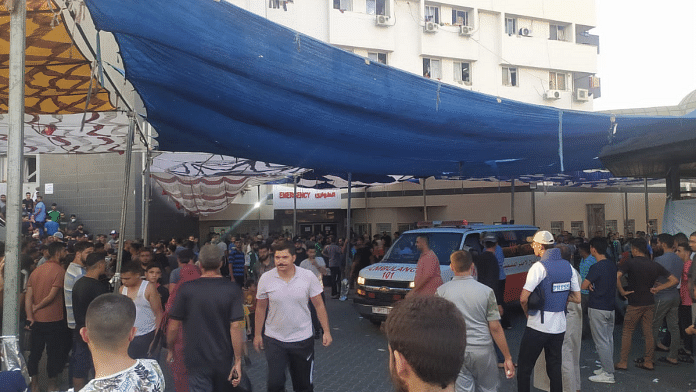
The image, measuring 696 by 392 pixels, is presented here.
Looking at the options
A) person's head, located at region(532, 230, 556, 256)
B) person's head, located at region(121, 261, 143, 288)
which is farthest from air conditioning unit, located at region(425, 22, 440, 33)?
person's head, located at region(121, 261, 143, 288)

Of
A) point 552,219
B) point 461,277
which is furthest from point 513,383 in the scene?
point 552,219

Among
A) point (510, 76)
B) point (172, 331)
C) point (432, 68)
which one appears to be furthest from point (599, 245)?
point (510, 76)

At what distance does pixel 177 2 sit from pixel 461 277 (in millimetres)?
3603

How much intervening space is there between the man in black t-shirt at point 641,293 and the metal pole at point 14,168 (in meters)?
7.25

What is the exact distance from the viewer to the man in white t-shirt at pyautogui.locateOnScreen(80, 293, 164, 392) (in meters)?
2.45

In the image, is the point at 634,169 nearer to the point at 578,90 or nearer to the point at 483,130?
the point at 483,130

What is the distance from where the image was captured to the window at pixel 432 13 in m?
31.6

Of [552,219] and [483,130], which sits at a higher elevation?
[483,130]

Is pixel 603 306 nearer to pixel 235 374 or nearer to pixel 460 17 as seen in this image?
pixel 235 374

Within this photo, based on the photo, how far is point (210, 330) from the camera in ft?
15.0

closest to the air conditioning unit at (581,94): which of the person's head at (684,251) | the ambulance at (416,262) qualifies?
the ambulance at (416,262)

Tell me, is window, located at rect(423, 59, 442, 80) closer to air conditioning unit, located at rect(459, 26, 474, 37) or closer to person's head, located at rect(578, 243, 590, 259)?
air conditioning unit, located at rect(459, 26, 474, 37)

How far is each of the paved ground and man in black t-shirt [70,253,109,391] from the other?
1.20 m

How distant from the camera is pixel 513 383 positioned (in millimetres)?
6828
